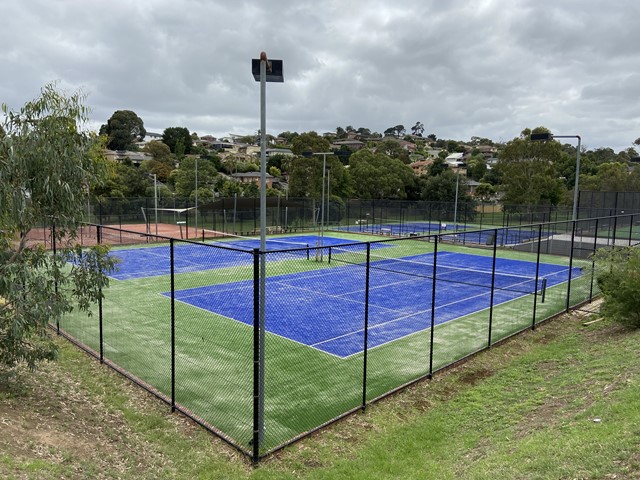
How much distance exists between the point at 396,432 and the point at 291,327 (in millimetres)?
7008

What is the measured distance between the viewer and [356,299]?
1869 centimetres

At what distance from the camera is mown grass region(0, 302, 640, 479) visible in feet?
19.5

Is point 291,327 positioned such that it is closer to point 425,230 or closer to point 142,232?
point 142,232

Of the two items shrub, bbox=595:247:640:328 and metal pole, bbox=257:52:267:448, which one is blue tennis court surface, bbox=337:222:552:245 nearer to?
shrub, bbox=595:247:640:328

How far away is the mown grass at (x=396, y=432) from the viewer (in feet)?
19.5

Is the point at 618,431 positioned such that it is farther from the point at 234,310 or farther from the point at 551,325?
the point at 234,310

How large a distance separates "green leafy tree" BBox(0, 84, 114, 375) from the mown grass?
1.29 metres

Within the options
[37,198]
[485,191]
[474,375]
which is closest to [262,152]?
[37,198]

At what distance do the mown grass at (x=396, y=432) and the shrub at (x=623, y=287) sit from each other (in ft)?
6.90

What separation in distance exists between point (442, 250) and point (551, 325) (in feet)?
68.1

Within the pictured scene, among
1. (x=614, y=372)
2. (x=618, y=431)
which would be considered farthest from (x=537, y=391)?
(x=618, y=431)

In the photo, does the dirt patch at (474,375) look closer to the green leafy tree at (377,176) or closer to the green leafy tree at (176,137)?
the green leafy tree at (377,176)

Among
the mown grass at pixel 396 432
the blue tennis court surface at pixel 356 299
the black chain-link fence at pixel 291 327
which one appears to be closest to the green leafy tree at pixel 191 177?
the black chain-link fence at pixel 291 327

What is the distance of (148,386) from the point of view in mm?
9867
